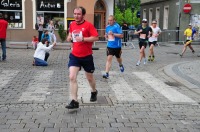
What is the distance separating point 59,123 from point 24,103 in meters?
1.50

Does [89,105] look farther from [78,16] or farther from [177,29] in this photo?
[177,29]

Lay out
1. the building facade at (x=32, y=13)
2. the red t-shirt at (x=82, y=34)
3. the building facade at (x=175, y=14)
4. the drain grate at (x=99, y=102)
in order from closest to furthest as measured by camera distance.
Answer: the red t-shirt at (x=82, y=34) → the drain grate at (x=99, y=102) → the building facade at (x=32, y=13) → the building facade at (x=175, y=14)

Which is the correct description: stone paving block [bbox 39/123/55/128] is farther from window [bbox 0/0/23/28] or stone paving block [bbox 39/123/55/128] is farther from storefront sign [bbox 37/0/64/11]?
window [bbox 0/0/23/28]

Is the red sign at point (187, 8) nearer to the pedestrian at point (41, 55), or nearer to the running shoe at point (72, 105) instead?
the pedestrian at point (41, 55)

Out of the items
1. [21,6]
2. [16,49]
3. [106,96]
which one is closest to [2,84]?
[106,96]

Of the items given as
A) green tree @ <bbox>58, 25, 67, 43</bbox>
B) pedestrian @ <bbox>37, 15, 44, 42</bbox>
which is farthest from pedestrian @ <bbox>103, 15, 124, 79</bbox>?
pedestrian @ <bbox>37, 15, 44, 42</bbox>

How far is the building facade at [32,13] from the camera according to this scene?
21.9 meters

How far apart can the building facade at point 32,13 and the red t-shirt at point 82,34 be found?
16.4 metres

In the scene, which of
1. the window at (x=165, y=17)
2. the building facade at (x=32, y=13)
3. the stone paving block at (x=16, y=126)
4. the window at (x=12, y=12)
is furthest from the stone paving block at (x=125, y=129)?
the window at (x=165, y=17)

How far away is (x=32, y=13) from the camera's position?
2208 centimetres

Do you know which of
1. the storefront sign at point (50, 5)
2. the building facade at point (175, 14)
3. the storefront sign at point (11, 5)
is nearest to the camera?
the storefront sign at point (11, 5)

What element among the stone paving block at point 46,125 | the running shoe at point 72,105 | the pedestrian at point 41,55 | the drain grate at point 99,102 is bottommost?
the stone paving block at point 46,125

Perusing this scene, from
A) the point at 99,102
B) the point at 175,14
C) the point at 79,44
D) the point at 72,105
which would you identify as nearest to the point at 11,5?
the point at 175,14

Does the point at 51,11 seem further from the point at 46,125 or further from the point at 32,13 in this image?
the point at 46,125
